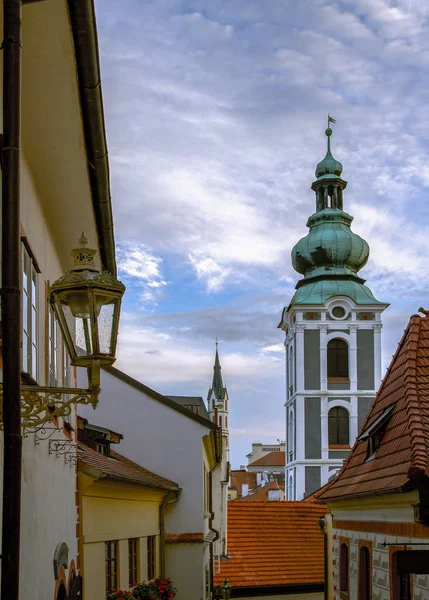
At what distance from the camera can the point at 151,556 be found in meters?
15.8

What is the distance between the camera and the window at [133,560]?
1359 centimetres

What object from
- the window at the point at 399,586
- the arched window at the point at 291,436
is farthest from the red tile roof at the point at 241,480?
the window at the point at 399,586

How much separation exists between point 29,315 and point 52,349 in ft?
5.75

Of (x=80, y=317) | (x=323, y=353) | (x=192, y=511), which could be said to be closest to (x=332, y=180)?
(x=323, y=353)

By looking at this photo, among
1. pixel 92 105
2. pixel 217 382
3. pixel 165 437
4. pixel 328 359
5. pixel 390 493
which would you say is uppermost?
pixel 328 359

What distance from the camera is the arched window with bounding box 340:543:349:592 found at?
14891mm

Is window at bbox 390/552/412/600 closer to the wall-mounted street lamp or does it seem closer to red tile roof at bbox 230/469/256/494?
the wall-mounted street lamp

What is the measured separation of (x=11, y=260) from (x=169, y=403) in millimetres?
14861

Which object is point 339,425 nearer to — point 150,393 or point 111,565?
point 150,393

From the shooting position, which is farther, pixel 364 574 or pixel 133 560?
pixel 133 560

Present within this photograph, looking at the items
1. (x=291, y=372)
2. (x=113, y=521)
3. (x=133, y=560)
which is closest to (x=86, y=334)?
(x=113, y=521)

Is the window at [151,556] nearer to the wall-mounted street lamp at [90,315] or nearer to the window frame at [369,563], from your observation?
the window frame at [369,563]

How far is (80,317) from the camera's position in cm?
461

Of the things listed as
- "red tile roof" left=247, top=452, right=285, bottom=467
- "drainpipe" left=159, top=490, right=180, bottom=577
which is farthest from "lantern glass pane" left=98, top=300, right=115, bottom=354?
"red tile roof" left=247, top=452, right=285, bottom=467
